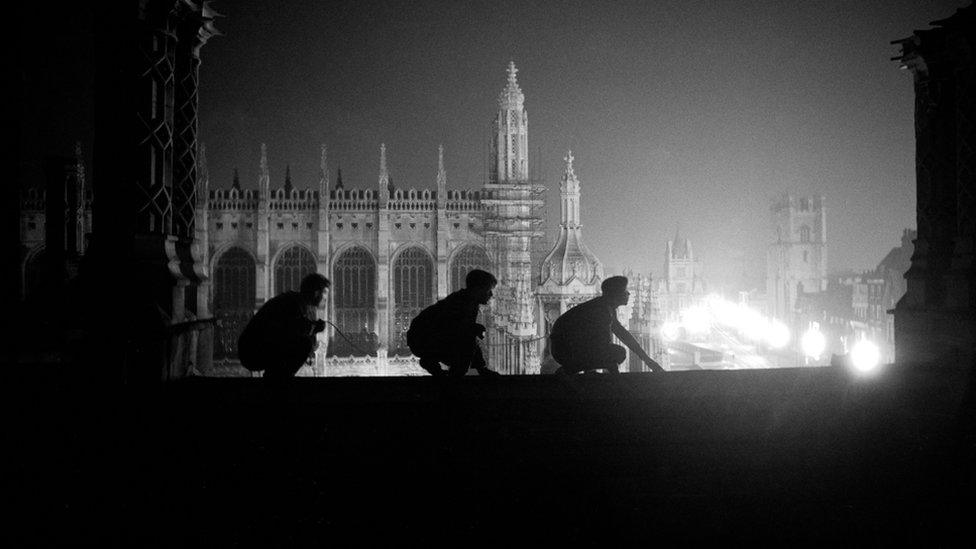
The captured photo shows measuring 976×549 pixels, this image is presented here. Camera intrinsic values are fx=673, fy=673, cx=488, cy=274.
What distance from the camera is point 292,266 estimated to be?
109 ft

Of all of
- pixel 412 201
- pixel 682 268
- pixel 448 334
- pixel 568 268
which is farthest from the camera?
pixel 682 268

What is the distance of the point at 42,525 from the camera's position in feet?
12.0

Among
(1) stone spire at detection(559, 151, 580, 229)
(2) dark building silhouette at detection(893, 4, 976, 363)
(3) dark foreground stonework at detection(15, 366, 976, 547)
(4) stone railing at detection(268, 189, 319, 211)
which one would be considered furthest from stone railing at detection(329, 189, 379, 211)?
(3) dark foreground stonework at detection(15, 366, 976, 547)

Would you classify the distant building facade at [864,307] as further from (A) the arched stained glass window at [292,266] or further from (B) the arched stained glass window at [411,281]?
(A) the arched stained glass window at [292,266]

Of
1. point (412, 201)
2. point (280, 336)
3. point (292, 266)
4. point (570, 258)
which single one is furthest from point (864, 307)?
point (280, 336)

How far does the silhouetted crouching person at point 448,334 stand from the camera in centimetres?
489

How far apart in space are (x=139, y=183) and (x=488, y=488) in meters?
3.58

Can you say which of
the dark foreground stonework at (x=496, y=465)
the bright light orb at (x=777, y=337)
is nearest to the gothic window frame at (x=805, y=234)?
the bright light orb at (x=777, y=337)

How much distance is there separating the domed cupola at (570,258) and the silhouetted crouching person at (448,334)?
13400 millimetres

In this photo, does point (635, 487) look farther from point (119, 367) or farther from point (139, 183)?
point (139, 183)

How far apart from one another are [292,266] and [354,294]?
131 inches

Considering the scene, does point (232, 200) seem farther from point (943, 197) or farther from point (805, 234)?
point (805, 234)

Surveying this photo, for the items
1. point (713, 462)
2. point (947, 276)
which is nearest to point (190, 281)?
point (713, 462)

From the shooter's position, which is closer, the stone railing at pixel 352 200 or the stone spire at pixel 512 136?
the stone spire at pixel 512 136
